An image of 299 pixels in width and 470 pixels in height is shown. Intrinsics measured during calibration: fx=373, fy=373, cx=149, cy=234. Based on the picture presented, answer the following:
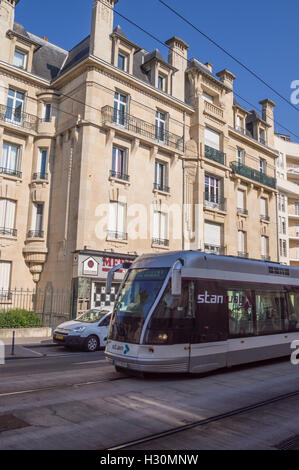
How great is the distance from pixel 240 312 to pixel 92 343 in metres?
6.27

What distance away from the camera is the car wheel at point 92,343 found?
1343cm

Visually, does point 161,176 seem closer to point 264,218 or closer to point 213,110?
point 213,110

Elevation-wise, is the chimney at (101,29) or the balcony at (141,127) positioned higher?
the chimney at (101,29)

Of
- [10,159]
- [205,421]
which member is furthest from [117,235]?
[205,421]

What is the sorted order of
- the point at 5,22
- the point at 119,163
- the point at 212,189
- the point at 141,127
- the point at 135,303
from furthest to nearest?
the point at 212,189, the point at 141,127, the point at 119,163, the point at 5,22, the point at 135,303

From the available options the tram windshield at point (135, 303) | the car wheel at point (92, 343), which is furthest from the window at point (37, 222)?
the tram windshield at point (135, 303)

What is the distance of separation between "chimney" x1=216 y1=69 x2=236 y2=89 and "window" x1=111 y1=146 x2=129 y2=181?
1293cm

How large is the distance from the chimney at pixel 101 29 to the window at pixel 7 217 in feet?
31.9

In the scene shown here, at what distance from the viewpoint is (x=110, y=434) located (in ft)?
15.8

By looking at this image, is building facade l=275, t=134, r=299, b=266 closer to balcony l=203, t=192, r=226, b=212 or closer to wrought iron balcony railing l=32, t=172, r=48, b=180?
balcony l=203, t=192, r=226, b=212

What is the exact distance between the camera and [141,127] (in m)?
23.1

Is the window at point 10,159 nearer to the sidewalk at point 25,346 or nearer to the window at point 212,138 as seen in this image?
the sidewalk at point 25,346

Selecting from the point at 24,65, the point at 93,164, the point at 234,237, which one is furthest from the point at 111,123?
the point at 234,237

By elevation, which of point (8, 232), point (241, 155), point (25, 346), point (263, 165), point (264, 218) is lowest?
point (25, 346)
